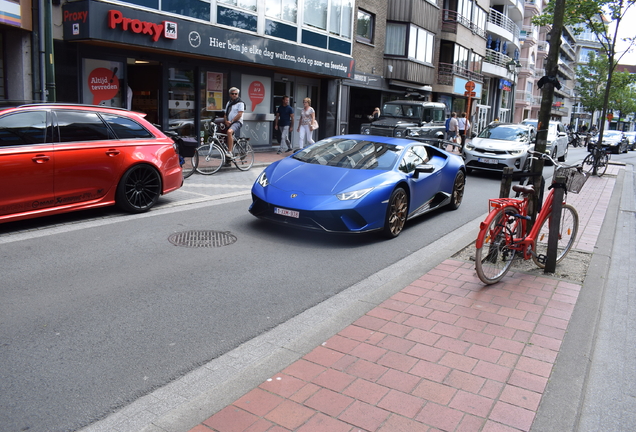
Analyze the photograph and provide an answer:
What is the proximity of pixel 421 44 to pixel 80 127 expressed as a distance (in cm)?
2623

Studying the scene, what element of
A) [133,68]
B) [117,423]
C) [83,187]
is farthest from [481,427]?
[133,68]

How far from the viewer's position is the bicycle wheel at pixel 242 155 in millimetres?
13809

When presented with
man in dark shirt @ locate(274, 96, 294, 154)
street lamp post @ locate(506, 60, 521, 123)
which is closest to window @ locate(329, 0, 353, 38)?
man in dark shirt @ locate(274, 96, 294, 154)

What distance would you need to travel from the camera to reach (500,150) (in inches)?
613

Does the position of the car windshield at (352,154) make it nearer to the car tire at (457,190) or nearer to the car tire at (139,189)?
the car tire at (457,190)

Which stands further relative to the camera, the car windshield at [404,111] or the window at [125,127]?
the car windshield at [404,111]

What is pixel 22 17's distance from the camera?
468 inches

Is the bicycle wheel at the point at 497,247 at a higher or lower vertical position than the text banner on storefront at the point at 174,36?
lower

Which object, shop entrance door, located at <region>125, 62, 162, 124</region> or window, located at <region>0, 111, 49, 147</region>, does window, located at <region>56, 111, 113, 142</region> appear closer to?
window, located at <region>0, 111, 49, 147</region>

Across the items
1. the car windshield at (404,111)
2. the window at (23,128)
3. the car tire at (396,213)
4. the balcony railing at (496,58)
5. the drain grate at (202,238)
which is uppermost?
the balcony railing at (496,58)

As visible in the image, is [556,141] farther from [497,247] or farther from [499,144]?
[497,247]

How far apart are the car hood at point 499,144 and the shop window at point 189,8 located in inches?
341

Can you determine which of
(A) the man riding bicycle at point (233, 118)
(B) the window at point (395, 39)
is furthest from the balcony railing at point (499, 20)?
(A) the man riding bicycle at point (233, 118)

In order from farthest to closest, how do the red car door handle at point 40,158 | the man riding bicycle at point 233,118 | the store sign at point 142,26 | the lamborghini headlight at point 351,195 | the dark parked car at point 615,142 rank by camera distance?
the dark parked car at point 615,142 < the man riding bicycle at point 233,118 < the store sign at point 142,26 < the lamborghini headlight at point 351,195 < the red car door handle at point 40,158
